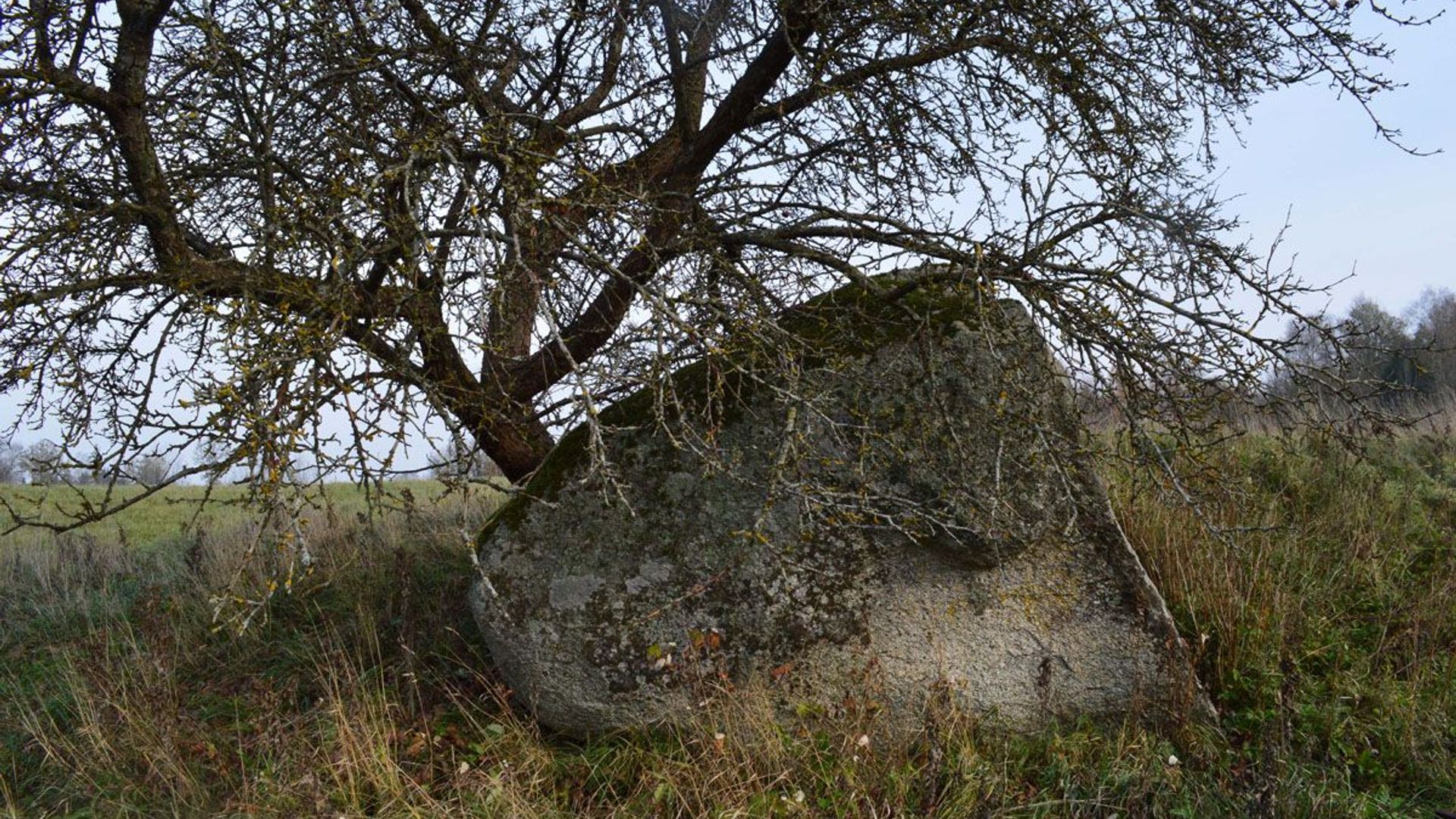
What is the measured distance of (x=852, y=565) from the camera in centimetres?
443

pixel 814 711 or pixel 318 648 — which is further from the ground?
pixel 318 648

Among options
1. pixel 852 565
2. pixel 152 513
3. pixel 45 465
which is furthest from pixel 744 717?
pixel 152 513

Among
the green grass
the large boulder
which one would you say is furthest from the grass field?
the green grass

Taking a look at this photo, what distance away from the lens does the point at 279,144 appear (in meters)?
5.56

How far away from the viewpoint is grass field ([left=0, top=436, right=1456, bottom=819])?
383 centimetres

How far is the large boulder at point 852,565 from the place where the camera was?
14.1 feet

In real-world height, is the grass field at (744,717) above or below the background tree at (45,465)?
below

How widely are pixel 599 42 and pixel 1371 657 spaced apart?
5549 mm

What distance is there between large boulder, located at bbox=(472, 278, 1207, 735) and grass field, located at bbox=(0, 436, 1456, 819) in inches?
8.1

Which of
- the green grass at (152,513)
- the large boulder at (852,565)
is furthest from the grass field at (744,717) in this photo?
the green grass at (152,513)

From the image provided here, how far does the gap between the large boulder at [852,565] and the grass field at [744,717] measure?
0.68 ft

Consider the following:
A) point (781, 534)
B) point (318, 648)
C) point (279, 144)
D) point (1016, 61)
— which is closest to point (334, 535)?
point (318, 648)

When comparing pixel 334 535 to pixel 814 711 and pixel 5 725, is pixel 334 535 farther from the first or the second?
pixel 814 711

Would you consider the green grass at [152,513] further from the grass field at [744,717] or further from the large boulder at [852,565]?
the large boulder at [852,565]
